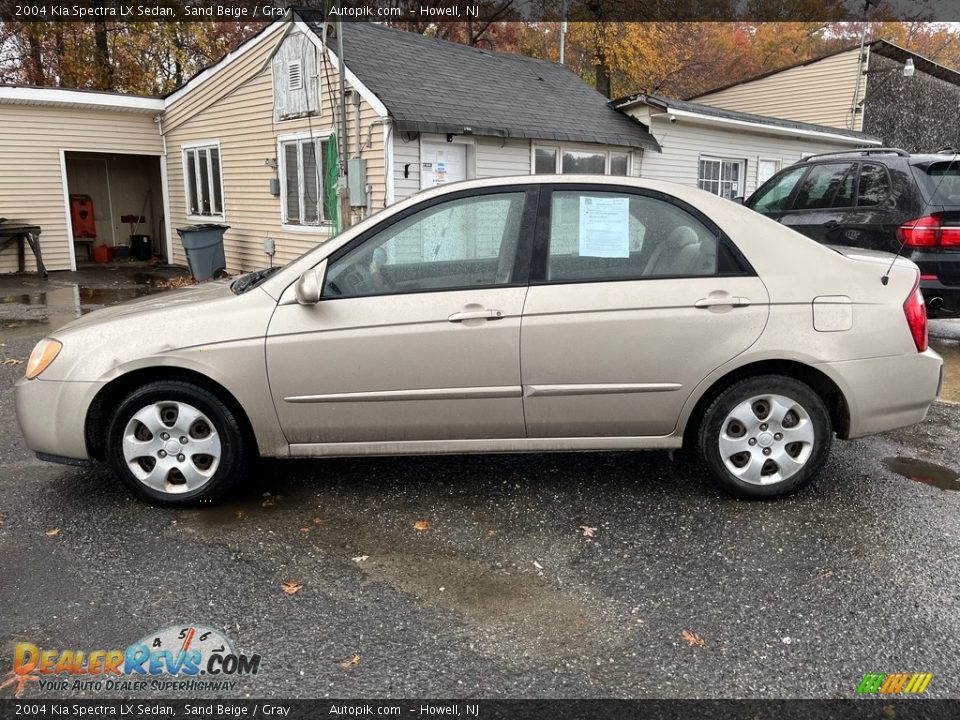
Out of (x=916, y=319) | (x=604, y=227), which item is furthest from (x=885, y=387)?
(x=604, y=227)

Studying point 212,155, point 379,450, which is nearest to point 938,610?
point 379,450

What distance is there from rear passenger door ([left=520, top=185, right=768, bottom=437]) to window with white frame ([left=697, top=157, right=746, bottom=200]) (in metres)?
12.4

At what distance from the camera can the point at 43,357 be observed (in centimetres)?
371

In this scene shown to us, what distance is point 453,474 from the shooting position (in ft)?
13.9

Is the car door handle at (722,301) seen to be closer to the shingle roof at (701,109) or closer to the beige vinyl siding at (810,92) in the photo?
the shingle roof at (701,109)

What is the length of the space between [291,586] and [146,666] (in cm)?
64

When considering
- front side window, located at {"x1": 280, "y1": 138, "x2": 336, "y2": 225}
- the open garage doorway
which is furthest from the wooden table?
front side window, located at {"x1": 280, "y1": 138, "x2": 336, "y2": 225}

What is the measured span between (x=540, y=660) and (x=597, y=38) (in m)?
27.6

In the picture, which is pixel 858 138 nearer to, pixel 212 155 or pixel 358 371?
pixel 212 155

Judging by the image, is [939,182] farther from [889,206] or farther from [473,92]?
[473,92]

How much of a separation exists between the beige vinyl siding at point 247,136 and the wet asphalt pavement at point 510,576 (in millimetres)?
8539

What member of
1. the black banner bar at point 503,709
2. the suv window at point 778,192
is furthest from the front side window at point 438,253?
the suv window at point 778,192

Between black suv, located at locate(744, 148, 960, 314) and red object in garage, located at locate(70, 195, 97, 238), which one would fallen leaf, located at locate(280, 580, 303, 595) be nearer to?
black suv, located at locate(744, 148, 960, 314)

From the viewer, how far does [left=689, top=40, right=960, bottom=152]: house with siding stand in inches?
798
